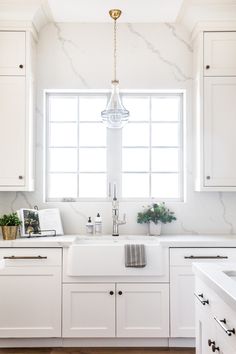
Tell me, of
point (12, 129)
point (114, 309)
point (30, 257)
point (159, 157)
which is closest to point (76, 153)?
point (12, 129)

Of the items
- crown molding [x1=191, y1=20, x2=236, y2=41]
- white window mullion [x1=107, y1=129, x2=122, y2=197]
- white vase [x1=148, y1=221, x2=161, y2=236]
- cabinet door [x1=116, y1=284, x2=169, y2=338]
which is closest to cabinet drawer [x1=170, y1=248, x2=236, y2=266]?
cabinet door [x1=116, y1=284, x2=169, y2=338]

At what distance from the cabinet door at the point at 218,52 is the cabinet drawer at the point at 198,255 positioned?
149 cm

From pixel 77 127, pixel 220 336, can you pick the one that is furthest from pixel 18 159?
pixel 220 336

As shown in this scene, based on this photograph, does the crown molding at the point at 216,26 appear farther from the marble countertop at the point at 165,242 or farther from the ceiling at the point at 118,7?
the marble countertop at the point at 165,242

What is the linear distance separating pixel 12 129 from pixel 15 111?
155 mm

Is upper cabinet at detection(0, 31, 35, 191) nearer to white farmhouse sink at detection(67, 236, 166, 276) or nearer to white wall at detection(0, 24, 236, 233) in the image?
white wall at detection(0, 24, 236, 233)

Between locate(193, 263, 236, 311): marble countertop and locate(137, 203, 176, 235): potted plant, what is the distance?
1.48 meters

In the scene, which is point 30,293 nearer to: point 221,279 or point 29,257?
point 29,257

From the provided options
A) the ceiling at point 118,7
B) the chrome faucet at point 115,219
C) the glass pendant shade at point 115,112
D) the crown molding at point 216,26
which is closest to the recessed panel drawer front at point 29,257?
the chrome faucet at point 115,219

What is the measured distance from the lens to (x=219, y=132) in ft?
11.7

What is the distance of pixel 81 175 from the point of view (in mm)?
3965

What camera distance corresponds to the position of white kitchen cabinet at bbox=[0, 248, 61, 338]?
3.21 meters

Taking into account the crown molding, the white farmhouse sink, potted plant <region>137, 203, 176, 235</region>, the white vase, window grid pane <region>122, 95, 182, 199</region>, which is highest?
the crown molding

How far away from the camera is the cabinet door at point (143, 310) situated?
323cm
